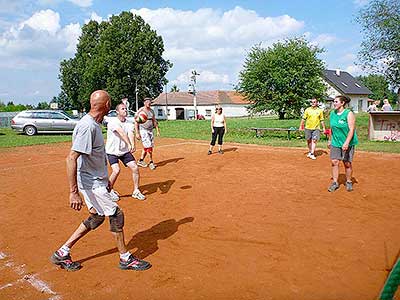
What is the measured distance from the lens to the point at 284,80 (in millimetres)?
29906

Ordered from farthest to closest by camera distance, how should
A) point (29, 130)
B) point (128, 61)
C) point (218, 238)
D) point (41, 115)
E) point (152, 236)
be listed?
point (128, 61)
point (41, 115)
point (29, 130)
point (152, 236)
point (218, 238)

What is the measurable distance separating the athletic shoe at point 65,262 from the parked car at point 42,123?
20.1 meters

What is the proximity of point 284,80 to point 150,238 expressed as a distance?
26872 mm

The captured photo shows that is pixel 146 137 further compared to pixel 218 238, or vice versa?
pixel 146 137

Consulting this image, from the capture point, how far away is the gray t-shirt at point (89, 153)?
3.80 m

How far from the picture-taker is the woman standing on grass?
6969 millimetres

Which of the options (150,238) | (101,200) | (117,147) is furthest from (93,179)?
A: (117,147)

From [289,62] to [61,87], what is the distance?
39.1 meters

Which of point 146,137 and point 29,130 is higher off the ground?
point 146,137

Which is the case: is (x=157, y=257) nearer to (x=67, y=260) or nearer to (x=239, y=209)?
(x=67, y=260)

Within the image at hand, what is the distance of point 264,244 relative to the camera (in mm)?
4762

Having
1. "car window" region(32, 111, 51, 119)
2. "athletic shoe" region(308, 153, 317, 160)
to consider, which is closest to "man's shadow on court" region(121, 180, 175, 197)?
"athletic shoe" region(308, 153, 317, 160)

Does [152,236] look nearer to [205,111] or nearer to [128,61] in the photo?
[128,61]

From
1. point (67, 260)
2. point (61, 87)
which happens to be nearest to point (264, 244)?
point (67, 260)
